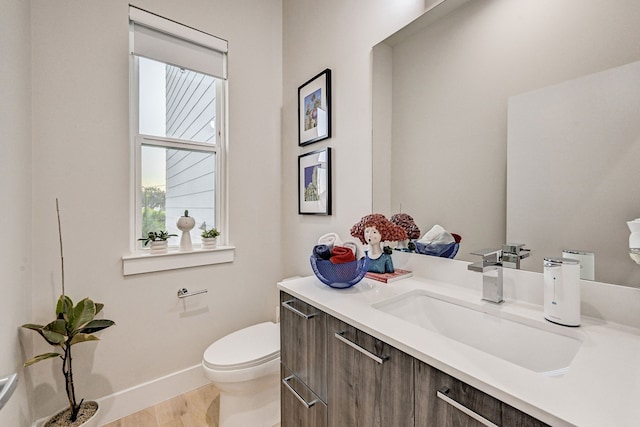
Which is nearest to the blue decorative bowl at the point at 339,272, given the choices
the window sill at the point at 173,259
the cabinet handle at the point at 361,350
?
the cabinet handle at the point at 361,350

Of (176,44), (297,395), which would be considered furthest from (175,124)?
(297,395)

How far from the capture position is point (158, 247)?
176cm

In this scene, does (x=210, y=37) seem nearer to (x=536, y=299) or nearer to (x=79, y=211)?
(x=79, y=211)

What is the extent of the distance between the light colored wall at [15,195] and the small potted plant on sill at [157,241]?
1.72 feet

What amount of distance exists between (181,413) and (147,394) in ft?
0.84

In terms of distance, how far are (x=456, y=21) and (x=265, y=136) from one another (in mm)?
1455

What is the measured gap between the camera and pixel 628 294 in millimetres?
779

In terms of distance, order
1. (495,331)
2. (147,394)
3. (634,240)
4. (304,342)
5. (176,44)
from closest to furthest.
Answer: (634,240)
(495,331)
(304,342)
(147,394)
(176,44)

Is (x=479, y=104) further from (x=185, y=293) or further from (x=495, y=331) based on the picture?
(x=185, y=293)

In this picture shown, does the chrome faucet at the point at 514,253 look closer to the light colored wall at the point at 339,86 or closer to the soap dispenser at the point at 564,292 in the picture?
the soap dispenser at the point at 564,292

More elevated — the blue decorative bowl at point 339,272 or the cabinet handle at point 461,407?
the blue decorative bowl at point 339,272

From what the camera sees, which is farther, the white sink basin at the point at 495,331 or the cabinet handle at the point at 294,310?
the cabinet handle at the point at 294,310

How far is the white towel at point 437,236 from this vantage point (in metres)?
1.24

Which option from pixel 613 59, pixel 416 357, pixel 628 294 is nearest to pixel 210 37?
pixel 613 59
